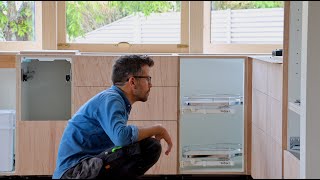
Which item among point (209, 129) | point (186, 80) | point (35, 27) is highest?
point (35, 27)

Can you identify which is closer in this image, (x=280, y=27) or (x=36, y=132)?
(x=36, y=132)

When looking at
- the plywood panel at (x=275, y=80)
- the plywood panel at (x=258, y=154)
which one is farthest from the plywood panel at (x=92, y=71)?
the plywood panel at (x=275, y=80)

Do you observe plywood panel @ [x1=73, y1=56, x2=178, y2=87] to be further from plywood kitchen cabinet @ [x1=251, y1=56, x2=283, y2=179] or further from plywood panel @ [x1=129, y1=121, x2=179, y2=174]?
plywood kitchen cabinet @ [x1=251, y1=56, x2=283, y2=179]

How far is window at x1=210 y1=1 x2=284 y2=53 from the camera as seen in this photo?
4.68 m

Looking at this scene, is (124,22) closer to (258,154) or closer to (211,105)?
(211,105)

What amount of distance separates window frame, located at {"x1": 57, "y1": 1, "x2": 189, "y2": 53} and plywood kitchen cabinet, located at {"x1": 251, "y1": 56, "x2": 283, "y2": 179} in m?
0.69

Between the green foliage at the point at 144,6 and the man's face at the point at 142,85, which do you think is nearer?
the man's face at the point at 142,85

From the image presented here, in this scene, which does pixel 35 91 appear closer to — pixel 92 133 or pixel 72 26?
pixel 72 26

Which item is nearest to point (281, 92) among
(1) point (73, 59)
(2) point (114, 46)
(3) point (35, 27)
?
(1) point (73, 59)

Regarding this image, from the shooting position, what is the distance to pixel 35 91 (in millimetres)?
4410

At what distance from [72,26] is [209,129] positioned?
1.11m

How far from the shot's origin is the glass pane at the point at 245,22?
4.70 meters

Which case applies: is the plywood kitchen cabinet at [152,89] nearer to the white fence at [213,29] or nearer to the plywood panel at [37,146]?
the plywood panel at [37,146]

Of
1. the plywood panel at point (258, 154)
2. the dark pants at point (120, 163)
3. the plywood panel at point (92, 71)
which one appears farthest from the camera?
the plywood panel at point (92, 71)
